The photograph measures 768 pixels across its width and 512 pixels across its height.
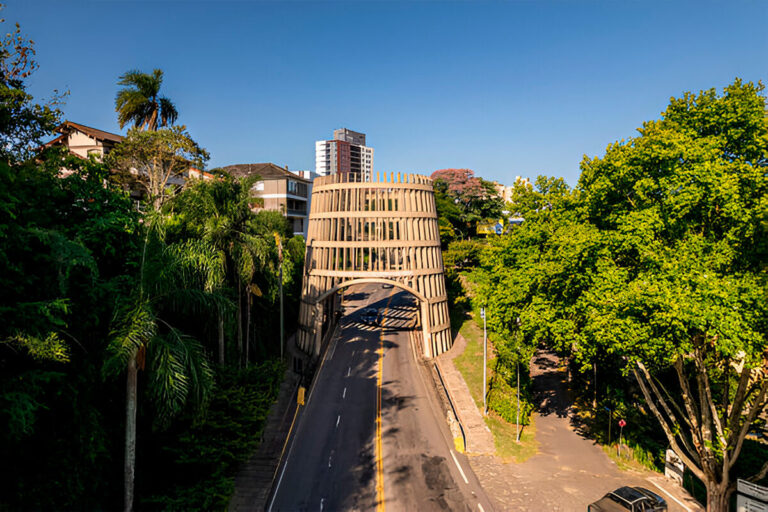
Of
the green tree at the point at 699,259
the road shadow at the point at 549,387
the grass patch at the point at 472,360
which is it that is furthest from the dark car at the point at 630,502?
the grass patch at the point at 472,360

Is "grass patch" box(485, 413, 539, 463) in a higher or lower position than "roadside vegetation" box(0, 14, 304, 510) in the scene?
lower

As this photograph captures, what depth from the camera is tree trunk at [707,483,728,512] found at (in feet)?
57.1

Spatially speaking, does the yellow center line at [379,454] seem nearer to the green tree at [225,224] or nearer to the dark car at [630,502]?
the dark car at [630,502]

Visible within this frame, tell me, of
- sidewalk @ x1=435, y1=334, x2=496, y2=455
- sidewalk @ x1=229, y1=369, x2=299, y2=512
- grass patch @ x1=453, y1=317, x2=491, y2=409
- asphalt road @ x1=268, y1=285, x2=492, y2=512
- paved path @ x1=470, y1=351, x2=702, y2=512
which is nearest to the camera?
paved path @ x1=470, y1=351, x2=702, y2=512

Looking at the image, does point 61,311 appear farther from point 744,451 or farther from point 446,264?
point 446,264

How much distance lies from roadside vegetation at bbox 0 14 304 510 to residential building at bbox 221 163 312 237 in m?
47.5

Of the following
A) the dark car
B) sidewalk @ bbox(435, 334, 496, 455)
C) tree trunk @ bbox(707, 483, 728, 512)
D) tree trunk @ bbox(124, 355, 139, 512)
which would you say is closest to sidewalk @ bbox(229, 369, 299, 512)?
tree trunk @ bbox(124, 355, 139, 512)

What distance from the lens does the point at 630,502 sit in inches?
690

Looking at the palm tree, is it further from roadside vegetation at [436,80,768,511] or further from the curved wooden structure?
the curved wooden structure

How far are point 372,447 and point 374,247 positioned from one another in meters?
19.3

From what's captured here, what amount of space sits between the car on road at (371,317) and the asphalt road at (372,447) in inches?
365

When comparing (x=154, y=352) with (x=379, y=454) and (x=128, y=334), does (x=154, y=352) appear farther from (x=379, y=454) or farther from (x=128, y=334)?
(x=379, y=454)

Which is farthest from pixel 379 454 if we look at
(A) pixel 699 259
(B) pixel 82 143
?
(B) pixel 82 143

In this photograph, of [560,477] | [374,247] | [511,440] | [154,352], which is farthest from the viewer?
[374,247]
